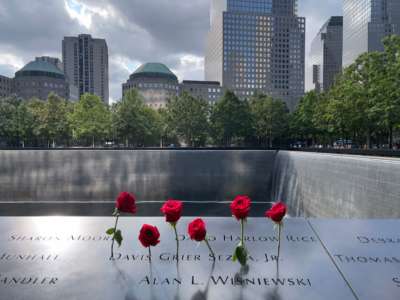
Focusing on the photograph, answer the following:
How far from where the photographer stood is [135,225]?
398cm

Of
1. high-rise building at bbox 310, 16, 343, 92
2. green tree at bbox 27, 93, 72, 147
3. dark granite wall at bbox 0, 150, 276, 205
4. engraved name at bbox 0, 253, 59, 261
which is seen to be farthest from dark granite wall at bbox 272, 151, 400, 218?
high-rise building at bbox 310, 16, 343, 92

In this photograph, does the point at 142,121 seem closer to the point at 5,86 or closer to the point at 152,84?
the point at 152,84

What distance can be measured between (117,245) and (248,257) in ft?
4.69

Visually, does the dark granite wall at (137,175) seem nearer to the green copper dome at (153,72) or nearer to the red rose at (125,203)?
the red rose at (125,203)

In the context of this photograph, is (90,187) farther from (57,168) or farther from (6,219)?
(6,219)

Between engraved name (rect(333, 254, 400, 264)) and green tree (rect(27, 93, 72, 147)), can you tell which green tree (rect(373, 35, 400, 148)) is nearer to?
engraved name (rect(333, 254, 400, 264))

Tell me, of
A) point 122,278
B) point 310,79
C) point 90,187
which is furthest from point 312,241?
point 310,79

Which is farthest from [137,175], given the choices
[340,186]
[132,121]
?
[132,121]

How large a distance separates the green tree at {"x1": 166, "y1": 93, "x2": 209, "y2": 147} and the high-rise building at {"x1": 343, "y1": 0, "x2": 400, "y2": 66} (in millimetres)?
69248

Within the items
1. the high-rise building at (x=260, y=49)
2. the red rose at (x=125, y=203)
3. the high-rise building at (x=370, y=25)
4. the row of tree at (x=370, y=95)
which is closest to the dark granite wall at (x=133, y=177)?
the row of tree at (x=370, y=95)

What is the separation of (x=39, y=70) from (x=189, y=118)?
4355 inches

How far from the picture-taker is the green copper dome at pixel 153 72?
127 meters

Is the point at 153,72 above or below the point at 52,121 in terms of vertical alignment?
above

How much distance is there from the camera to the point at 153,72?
423 feet
